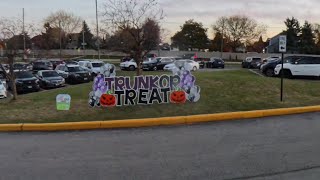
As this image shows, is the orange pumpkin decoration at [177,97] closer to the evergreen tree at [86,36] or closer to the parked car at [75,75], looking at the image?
the parked car at [75,75]

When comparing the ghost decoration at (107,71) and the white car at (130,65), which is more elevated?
the ghost decoration at (107,71)

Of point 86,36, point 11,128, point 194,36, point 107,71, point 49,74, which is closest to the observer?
point 11,128

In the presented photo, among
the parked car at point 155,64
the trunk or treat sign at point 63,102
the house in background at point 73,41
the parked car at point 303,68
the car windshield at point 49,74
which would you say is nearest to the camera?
the trunk or treat sign at point 63,102

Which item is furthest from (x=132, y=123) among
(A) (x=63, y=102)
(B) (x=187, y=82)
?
(B) (x=187, y=82)

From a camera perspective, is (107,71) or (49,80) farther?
(49,80)

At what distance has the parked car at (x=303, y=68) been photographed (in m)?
26.0

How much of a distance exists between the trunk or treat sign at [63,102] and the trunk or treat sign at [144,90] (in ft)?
2.60

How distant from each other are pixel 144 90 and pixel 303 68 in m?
14.9

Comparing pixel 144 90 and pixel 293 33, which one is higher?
pixel 293 33

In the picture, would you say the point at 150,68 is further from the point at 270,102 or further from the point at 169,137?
the point at 169,137

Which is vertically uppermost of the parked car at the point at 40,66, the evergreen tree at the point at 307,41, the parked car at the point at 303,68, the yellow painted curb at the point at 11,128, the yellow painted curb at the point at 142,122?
the evergreen tree at the point at 307,41

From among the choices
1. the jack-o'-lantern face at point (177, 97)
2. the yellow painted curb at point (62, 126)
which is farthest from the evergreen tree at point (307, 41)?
the yellow painted curb at point (62, 126)

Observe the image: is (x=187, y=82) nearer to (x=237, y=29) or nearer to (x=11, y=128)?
(x=11, y=128)

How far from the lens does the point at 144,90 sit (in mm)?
14344
